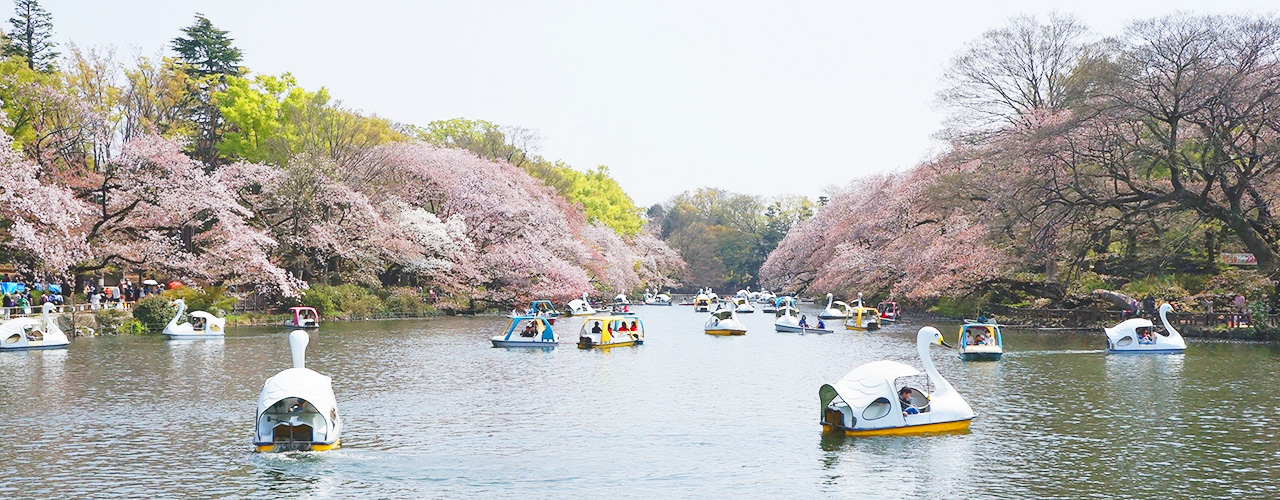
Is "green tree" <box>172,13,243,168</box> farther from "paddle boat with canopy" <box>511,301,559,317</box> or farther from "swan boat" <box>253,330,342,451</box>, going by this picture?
"swan boat" <box>253,330,342,451</box>

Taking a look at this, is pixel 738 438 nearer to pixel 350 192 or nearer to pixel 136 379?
pixel 136 379

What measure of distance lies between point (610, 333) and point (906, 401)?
949 inches

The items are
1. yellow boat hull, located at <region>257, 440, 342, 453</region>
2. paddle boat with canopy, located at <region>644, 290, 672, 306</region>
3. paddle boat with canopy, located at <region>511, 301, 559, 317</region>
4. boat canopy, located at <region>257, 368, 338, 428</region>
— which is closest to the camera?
boat canopy, located at <region>257, 368, 338, 428</region>

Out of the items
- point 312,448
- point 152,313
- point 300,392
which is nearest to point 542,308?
point 152,313

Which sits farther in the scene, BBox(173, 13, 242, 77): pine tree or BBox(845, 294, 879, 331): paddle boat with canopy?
BBox(173, 13, 242, 77): pine tree

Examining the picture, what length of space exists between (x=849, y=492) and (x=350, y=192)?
4852cm

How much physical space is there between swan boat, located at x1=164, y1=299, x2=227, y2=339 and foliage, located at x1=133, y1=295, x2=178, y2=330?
7.32 feet

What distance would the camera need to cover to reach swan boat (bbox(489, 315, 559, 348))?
42.2 meters

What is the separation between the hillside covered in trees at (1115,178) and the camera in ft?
137

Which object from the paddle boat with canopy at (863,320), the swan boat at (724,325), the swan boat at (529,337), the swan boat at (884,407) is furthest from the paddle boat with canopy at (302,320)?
the swan boat at (884,407)

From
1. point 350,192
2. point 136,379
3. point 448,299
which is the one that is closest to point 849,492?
point 136,379

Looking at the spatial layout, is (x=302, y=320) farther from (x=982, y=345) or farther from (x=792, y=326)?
(x=982, y=345)

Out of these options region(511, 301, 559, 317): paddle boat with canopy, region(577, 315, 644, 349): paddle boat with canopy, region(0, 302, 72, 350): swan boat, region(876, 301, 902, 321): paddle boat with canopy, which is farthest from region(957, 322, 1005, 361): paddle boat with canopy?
region(511, 301, 559, 317): paddle boat with canopy

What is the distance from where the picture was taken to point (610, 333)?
44.3 metres
